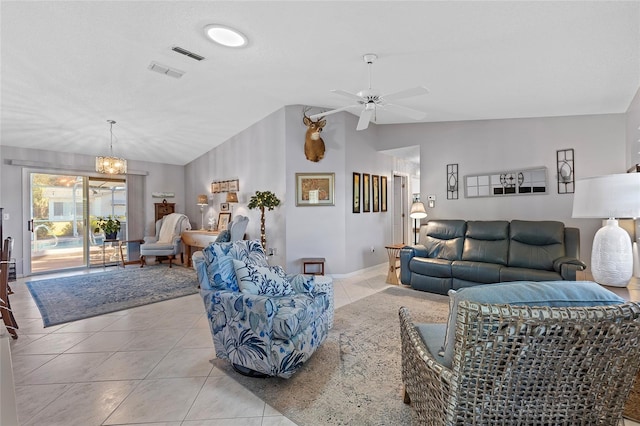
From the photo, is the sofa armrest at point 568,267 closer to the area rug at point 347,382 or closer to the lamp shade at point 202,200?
the area rug at point 347,382

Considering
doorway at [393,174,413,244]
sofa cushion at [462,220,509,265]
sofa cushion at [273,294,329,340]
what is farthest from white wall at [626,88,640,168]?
sofa cushion at [273,294,329,340]

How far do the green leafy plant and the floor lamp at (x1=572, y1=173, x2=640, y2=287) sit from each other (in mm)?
7671

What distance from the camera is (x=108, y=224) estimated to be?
20.9 ft

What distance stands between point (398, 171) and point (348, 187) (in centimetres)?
202

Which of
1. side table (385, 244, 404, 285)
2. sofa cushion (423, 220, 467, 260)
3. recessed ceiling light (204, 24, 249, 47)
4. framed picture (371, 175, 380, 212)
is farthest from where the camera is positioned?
framed picture (371, 175, 380, 212)

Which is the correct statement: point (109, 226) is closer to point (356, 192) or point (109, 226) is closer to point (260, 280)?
point (356, 192)

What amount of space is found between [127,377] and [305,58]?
3.29m

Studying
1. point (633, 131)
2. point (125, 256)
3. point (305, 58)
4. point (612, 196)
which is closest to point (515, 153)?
point (633, 131)

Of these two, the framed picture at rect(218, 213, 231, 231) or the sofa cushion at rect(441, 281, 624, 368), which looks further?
the framed picture at rect(218, 213, 231, 231)

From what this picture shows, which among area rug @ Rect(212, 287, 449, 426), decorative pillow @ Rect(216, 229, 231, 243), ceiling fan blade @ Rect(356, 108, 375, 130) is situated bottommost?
area rug @ Rect(212, 287, 449, 426)

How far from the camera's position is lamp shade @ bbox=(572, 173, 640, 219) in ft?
6.35

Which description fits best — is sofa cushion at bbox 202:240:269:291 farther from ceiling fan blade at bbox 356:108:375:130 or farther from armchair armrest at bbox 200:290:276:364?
ceiling fan blade at bbox 356:108:375:130

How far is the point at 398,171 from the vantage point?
6730 mm

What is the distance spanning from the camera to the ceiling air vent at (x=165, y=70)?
342cm
